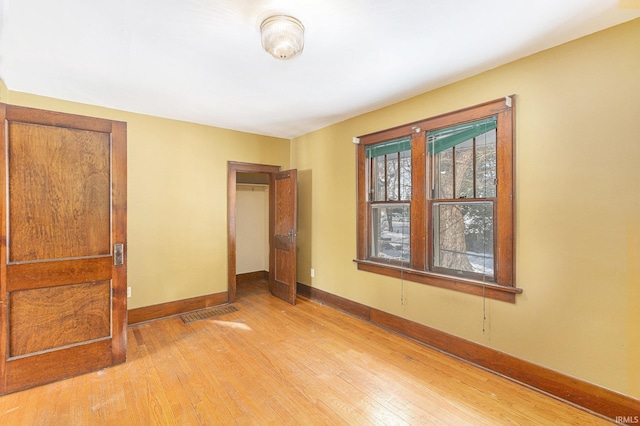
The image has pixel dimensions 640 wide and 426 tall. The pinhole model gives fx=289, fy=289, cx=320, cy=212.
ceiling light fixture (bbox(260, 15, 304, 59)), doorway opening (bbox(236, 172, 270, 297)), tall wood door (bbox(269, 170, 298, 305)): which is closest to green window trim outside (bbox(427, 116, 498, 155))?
ceiling light fixture (bbox(260, 15, 304, 59))

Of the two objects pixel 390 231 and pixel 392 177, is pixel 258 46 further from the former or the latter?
pixel 390 231

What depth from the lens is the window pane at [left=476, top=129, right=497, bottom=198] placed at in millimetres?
2600

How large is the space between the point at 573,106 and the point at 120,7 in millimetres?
3173

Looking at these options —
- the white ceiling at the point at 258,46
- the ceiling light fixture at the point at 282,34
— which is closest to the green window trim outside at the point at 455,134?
the white ceiling at the point at 258,46

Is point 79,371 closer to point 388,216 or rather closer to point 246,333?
point 246,333

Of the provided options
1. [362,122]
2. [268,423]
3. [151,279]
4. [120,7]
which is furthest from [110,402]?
[362,122]

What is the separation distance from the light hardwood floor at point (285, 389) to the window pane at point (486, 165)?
1.60m

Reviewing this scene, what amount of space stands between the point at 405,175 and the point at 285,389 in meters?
2.47

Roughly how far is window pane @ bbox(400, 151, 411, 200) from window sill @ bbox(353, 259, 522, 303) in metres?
0.85

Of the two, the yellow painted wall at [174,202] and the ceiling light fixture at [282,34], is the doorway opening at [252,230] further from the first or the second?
the ceiling light fixture at [282,34]

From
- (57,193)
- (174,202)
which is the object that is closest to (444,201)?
(174,202)

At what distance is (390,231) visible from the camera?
359cm

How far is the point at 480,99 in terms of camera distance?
2.64 meters

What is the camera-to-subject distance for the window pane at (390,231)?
3.37 metres
